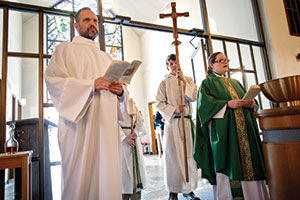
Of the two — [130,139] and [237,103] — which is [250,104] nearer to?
[237,103]

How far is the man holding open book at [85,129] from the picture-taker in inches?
55.4

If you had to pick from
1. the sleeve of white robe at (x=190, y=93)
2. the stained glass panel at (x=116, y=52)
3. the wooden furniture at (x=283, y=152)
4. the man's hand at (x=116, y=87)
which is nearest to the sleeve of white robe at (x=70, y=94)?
the man's hand at (x=116, y=87)

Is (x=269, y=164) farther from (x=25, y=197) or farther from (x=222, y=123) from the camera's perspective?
(x=25, y=197)

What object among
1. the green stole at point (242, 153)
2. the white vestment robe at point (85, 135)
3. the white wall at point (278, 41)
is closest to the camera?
the white vestment robe at point (85, 135)

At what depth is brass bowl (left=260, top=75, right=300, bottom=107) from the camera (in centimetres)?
130

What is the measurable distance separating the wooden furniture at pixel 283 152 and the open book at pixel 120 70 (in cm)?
88

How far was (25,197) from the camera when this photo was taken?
195 centimetres

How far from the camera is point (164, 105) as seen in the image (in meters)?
2.77

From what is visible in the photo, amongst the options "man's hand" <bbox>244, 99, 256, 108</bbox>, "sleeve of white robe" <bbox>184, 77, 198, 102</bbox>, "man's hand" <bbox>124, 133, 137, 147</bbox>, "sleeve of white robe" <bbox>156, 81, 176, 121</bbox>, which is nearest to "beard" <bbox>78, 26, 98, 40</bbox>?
"man's hand" <bbox>124, 133, 137, 147</bbox>

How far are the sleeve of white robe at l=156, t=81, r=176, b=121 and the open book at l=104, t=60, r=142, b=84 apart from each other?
Result: 114 centimetres

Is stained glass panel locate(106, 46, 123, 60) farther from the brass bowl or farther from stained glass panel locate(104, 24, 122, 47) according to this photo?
the brass bowl

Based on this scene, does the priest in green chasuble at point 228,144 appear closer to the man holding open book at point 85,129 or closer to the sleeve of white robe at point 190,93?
the sleeve of white robe at point 190,93

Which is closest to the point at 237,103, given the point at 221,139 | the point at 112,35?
the point at 221,139

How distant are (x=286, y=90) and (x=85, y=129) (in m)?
1.32
